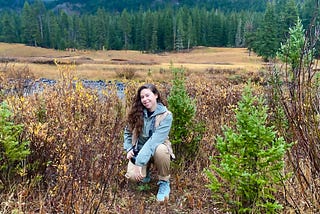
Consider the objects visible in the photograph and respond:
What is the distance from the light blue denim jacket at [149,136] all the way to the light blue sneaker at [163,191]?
1.20 feet

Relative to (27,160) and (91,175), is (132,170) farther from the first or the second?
(27,160)

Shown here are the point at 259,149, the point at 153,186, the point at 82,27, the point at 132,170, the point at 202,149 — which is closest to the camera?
the point at 259,149

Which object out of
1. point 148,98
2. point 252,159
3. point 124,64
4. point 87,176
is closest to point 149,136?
point 148,98

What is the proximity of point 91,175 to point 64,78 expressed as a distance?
3121 millimetres

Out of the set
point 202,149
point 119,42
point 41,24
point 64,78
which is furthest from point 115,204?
point 41,24

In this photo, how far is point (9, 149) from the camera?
3.30 m

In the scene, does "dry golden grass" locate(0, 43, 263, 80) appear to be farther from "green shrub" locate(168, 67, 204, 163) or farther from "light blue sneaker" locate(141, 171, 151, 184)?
"light blue sneaker" locate(141, 171, 151, 184)

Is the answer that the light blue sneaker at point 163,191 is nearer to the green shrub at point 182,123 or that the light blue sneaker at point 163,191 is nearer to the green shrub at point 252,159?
the green shrub at point 182,123

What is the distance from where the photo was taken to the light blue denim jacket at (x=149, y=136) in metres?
3.81

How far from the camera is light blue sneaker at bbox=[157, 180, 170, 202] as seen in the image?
3779 mm

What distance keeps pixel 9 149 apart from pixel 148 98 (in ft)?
5.04

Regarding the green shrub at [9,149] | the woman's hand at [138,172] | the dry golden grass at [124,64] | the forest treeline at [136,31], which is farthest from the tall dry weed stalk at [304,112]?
the forest treeline at [136,31]

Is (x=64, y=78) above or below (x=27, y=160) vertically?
above

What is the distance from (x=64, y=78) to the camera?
6062mm
